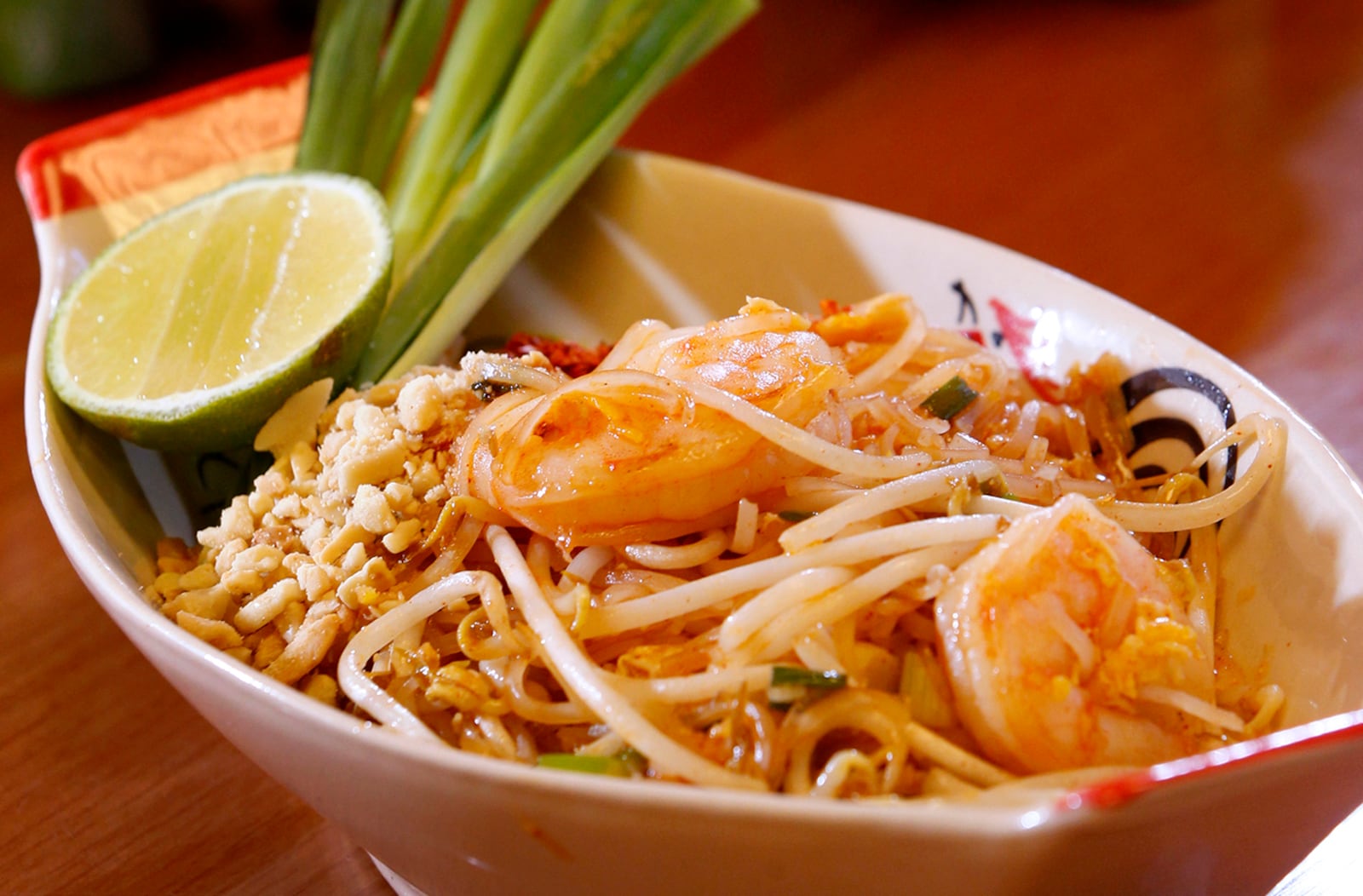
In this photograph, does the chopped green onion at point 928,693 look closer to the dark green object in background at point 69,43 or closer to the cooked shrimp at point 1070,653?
the cooked shrimp at point 1070,653

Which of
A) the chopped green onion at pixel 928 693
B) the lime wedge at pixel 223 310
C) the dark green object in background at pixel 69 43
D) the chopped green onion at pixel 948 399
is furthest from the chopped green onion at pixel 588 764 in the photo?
the dark green object in background at pixel 69 43

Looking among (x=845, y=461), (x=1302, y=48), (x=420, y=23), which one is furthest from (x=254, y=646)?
(x=1302, y=48)

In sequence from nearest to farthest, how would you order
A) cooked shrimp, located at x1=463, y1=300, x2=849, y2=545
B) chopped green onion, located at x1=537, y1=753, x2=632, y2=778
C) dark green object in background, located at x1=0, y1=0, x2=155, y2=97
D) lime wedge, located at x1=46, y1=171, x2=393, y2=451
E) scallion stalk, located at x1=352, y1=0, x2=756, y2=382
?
chopped green onion, located at x1=537, y1=753, x2=632, y2=778 → cooked shrimp, located at x1=463, y1=300, x2=849, y2=545 → lime wedge, located at x1=46, y1=171, x2=393, y2=451 → scallion stalk, located at x1=352, y1=0, x2=756, y2=382 → dark green object in background, located at x1=0, y1=0, x2=155, y2=97

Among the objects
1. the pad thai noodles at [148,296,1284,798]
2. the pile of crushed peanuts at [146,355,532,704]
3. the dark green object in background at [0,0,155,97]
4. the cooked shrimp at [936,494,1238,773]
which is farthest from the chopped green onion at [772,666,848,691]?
the dark green object in background at [0,0,155,97]

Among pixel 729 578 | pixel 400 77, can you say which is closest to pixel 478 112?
pixel 400 77

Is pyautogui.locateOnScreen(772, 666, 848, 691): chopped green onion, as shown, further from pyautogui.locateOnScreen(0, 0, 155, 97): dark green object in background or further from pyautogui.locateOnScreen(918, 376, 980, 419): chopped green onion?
pyautogui.locateOnScreen(0, 0, 155, 97): dark green object in background
